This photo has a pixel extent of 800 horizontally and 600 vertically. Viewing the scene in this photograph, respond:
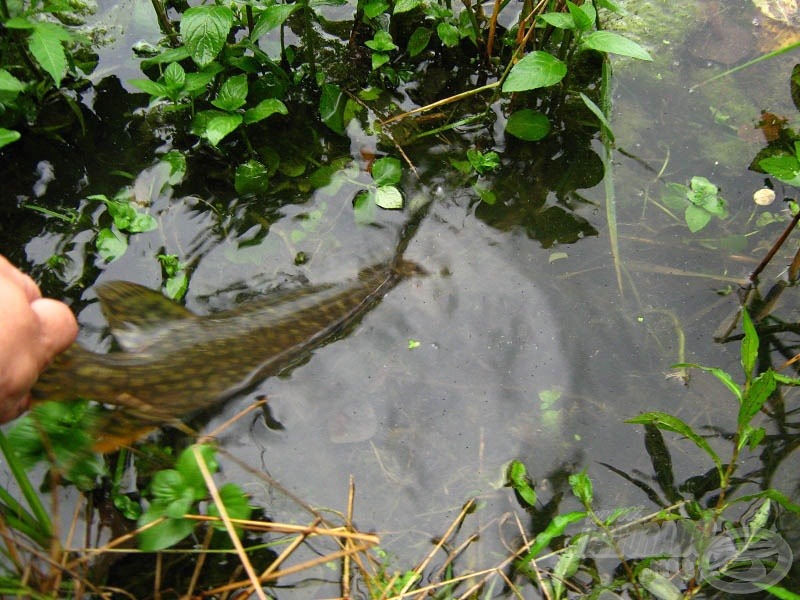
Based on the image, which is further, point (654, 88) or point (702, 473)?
point (654, 88)

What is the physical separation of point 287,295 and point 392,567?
1.27 meters

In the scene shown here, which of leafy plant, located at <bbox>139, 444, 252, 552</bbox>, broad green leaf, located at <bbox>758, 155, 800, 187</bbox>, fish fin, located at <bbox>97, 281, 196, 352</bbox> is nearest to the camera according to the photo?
leafy plant, located at <bbox>139, 444, 252, 552</bbox>

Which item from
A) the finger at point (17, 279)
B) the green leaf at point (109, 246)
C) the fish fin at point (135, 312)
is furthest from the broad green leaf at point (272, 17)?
Result: the finger at point (17, 279)

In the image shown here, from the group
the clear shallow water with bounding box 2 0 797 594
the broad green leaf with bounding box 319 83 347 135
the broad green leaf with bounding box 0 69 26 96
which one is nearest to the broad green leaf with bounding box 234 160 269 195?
the clear shallow water with bounding box 2 0 797 594

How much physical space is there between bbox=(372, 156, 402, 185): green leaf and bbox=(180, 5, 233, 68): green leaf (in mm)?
896

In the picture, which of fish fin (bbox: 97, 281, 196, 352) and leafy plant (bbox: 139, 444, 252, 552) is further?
fish fin (bbox: 97, 281, 196, 352)

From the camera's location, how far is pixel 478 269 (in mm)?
3188

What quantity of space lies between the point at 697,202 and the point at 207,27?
7.91 ft

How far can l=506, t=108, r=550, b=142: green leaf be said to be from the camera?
11.3ft

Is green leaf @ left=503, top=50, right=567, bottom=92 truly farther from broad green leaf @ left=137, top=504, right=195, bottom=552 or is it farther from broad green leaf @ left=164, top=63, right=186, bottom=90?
broad green leaf @ left=137, top=504, right=195, bottom=552

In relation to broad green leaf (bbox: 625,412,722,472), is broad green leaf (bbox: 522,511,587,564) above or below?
below

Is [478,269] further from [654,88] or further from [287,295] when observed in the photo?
[654,88]

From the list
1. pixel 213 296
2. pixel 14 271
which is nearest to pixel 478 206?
pixel 213 296
